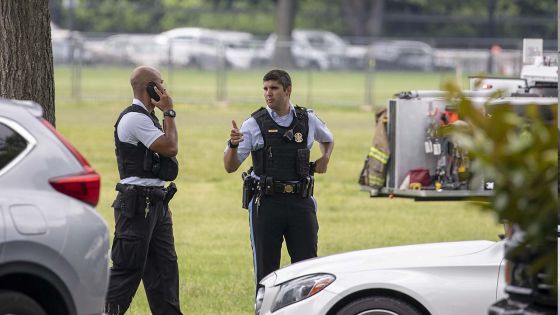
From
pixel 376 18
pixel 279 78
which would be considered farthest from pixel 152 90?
pixel 376 18

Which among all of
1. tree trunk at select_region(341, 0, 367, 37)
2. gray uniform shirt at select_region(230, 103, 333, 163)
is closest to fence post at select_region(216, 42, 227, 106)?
gray uniform shirt at select_region(230, 103, 333, 163)

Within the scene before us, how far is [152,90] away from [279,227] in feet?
4.38

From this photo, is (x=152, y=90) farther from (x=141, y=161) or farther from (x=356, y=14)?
(x=356, y=14)

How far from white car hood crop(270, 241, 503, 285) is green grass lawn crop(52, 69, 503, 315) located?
0.92ft

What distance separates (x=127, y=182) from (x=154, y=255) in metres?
0.58

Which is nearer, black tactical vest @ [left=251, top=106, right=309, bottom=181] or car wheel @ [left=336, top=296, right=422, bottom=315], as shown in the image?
car wheel @ [left=336, top=296, right=422, bottom=315]

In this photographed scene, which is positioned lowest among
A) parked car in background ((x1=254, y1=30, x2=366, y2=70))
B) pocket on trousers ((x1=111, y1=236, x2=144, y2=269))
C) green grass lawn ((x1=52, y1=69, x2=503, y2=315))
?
green grass lawn ((x1=52, y1=69, x2=503, y2=315))

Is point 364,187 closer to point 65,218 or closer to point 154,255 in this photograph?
point 154,255

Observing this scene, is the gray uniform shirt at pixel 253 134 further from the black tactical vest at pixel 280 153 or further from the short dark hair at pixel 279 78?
the short dark hair at pixel 279 78

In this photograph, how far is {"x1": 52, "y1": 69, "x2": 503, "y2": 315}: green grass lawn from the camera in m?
11.7

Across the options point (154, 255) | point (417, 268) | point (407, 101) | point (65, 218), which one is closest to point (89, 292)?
point (65, 218)

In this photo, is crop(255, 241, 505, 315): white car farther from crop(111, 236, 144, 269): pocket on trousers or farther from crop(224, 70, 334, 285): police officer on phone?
crop(224, 70, 334, 285): police officer on phone

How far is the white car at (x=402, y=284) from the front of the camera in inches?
277

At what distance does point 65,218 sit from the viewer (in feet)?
21.0
